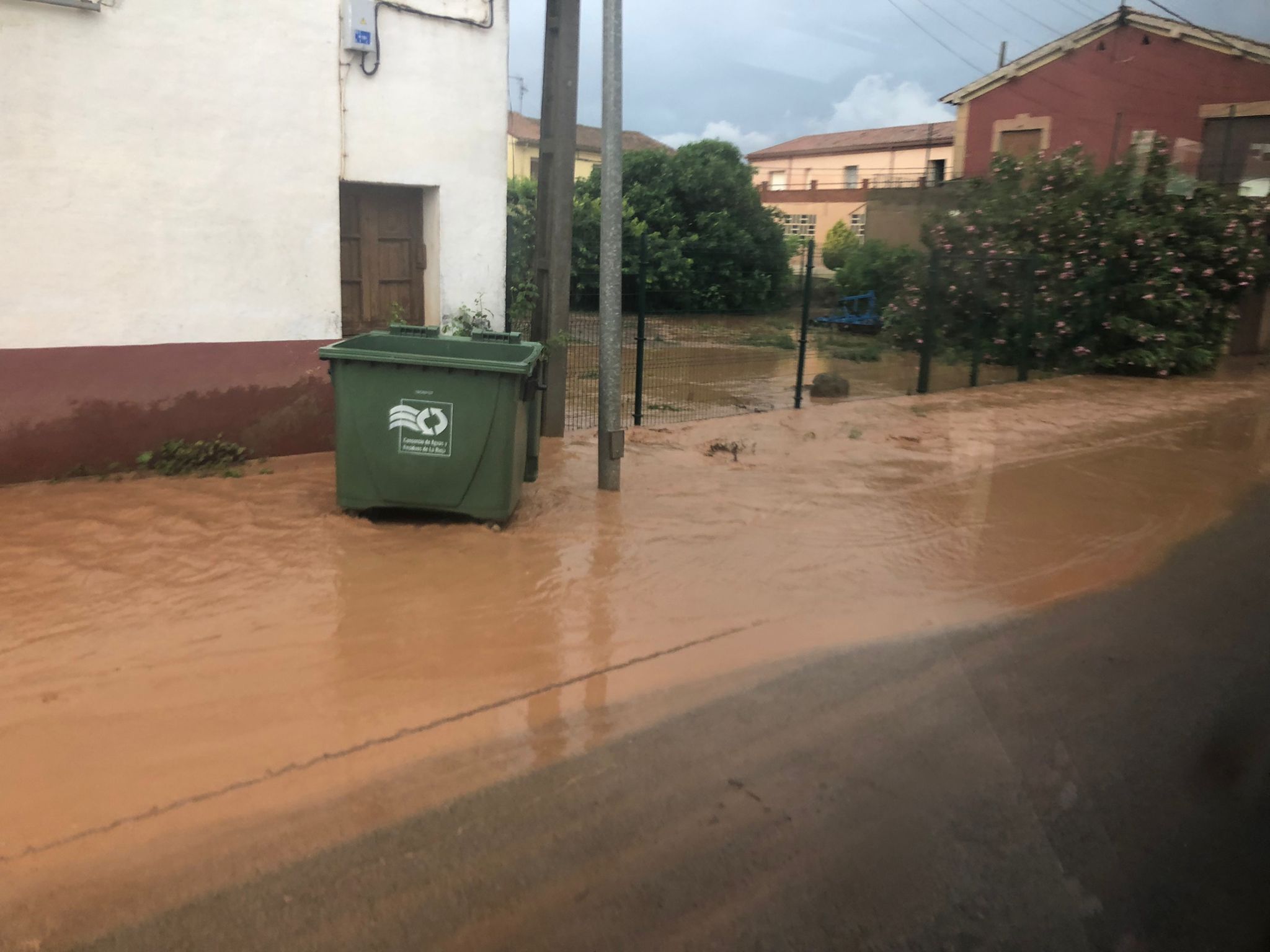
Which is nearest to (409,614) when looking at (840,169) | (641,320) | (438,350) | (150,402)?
(438,350)

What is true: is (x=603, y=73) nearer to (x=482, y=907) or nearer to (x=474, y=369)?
(x=474, y=369)

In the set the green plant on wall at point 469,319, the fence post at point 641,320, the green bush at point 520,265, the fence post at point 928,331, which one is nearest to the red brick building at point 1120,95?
the fence post at point 928,331

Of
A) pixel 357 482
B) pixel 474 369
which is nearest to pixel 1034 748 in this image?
pixel 474 369

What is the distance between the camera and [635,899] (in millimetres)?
3051

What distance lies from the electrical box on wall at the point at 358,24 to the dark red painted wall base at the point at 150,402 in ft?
7.49

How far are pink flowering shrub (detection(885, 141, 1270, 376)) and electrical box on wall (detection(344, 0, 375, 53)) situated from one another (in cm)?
966

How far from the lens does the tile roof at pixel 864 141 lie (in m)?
41.3

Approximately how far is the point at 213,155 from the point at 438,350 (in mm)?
2269

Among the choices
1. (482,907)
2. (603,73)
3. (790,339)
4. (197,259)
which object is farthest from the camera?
(790,339)

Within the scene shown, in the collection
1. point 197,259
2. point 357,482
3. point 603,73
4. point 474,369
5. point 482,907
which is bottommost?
point 482,907

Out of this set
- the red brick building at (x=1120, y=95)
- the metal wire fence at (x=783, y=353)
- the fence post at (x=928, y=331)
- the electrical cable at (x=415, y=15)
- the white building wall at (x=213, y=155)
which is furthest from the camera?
the red brick building at (x=1120, y=95)

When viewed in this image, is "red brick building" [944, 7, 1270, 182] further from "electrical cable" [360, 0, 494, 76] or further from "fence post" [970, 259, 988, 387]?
"electrical cable" [360, 0, 494, 76]

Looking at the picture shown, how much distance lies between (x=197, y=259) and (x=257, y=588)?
3.20m

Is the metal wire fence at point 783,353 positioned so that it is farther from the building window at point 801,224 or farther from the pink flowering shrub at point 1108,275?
the building window at point 801,224
